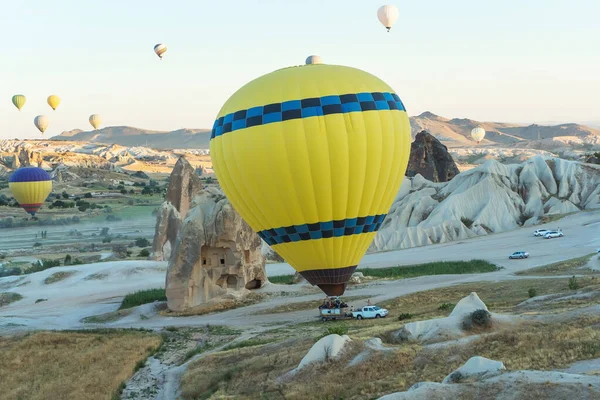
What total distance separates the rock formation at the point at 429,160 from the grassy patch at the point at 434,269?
47.6 meters

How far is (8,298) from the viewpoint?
53.8 m

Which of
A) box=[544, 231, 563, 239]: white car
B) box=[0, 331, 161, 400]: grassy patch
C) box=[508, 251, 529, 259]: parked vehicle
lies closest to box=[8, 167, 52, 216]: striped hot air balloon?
box=[0, 331, 161, 400]: grassy patch

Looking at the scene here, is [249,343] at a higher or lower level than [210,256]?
lower

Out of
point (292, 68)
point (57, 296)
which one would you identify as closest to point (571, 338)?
point (292, 68)

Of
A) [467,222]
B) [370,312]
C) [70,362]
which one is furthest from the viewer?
[467,222]

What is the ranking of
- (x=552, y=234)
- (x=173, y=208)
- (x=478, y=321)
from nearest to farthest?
(x=478, y=321), (x=552, y=234), (x=173, y=208)

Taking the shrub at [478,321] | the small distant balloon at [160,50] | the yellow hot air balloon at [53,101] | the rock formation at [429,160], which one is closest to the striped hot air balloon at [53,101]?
the yellow hot air balloon at [53,101]

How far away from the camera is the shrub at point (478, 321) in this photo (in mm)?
24625

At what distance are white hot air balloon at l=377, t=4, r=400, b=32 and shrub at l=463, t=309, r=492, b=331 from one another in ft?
181

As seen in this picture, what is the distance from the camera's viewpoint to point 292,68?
33.8 metres

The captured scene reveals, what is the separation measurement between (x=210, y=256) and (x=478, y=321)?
25.4 meters

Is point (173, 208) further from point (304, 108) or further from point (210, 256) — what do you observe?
point (304, 108)

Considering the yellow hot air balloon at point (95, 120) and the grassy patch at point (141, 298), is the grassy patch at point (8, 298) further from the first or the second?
the yellow hot air balloon at point (95, 120)

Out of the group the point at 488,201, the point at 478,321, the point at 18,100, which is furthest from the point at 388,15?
the point at 18,100
